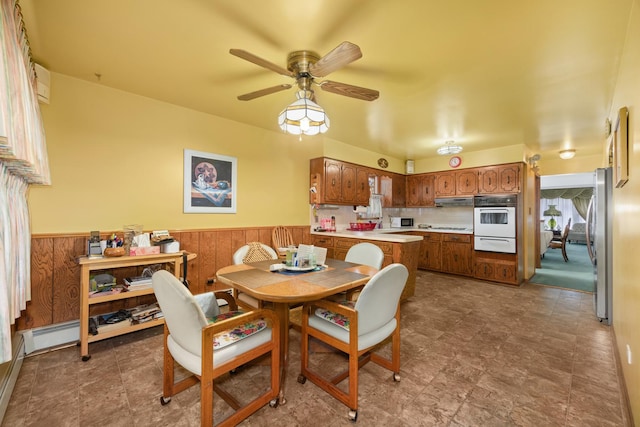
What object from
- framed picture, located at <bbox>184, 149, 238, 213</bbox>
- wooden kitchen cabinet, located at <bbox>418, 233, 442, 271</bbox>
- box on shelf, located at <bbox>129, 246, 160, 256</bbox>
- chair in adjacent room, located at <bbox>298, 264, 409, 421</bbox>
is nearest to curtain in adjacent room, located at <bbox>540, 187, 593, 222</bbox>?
wooden kitchen cabinet, located at <bbox>418, 233, 442, 271</bbox>

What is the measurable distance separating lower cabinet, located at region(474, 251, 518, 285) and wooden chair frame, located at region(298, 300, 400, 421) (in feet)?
11.9

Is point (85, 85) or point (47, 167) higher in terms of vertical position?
point (85, 85)

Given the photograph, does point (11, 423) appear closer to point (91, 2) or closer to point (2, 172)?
point (2, 172)

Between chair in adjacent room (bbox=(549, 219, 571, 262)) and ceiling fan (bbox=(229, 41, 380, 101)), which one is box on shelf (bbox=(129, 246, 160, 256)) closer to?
ceiling fan (bbox=(229, 41, 380, 101))

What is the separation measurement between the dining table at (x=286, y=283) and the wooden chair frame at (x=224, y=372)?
4.3 inches

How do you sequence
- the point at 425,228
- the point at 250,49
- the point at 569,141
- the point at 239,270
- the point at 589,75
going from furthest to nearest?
the point at 425,228
the point at 569,141
the point at 589,75
the point at 239,270
the point at 250,49

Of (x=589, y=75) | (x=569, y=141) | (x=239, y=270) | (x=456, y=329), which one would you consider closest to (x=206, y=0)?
(x=239, y=270)

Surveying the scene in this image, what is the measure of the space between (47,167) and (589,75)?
190 inches

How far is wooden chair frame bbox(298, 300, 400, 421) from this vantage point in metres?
1.58

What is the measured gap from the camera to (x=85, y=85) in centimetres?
258

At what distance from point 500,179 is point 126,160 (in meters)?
5.75

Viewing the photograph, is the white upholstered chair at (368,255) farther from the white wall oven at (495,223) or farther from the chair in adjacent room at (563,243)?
the chair in adjacent room at (563,243)

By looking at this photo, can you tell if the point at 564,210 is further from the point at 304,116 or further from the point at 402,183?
the point at 304,116

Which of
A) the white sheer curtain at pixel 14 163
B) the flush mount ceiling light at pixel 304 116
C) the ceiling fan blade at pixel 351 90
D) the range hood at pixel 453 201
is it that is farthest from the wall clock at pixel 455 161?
the white sheer curtain at pixel 14 163
